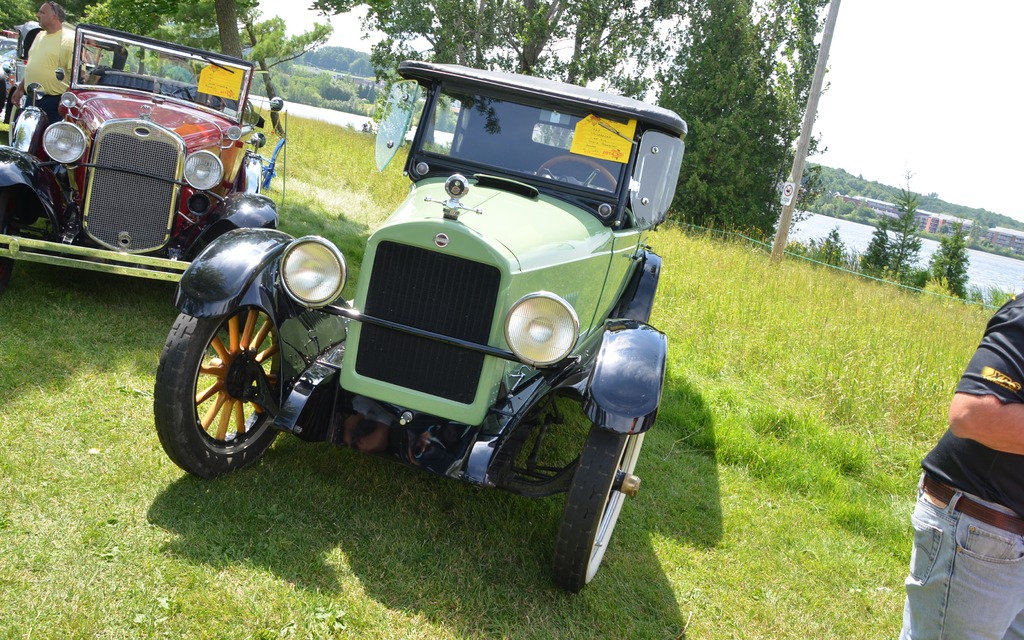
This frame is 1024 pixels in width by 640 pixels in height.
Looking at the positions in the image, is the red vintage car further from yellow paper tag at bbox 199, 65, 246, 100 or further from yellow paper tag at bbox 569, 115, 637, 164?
yellow paper tag at bbox 569, 115, 637, 164

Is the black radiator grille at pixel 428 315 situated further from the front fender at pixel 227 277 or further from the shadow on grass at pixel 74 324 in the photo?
the shadow on grass at pixel 74 324

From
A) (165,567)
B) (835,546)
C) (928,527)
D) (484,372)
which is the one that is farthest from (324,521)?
(835,546)

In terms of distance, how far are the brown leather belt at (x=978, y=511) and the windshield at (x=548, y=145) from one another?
245 centimetres

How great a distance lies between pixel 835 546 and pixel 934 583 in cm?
205

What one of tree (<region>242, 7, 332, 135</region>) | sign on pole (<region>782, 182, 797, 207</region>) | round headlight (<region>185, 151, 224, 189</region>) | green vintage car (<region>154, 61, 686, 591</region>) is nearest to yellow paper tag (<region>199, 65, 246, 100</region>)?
round headlight (<region>185, 151, 224, 189</region>)

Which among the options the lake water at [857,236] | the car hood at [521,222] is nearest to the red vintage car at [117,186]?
the car hood at [521,222]

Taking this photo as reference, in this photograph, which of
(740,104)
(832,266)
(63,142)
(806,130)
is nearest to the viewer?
(63,142)

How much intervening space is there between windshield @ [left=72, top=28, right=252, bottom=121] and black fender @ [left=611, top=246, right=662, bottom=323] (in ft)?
12.8

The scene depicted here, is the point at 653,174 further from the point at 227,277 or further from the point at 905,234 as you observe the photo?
the point at 905,234

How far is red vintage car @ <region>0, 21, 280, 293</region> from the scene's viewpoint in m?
4.95

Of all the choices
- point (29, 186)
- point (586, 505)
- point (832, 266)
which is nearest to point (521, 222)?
point (586, 505)

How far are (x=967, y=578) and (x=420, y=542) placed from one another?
6.82 feet

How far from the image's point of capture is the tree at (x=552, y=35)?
827 inches

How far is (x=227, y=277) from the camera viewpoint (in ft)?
10.8
